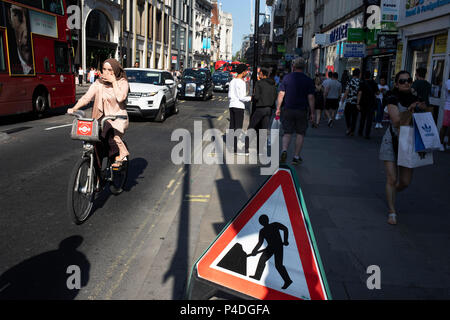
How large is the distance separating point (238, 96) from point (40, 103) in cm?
795

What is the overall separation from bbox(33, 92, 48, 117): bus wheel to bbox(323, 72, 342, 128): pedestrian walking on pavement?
938 cm

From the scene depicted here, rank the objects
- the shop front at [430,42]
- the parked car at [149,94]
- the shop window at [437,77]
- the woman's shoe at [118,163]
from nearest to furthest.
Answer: the woman's shoe at [118,163]
the shop front at [430,42]
the shop window at [437,77]
the parked car at [149,94]

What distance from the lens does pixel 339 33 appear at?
28375 millimetres

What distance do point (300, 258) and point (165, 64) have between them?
58577 mm

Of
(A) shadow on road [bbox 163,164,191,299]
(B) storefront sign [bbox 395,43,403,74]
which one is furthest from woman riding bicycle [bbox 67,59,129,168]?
(B) storefront sign [bbox 395,43,403,74]

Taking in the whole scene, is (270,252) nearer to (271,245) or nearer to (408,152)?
(271,245)

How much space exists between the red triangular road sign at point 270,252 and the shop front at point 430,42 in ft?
38.7

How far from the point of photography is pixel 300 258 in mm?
2426

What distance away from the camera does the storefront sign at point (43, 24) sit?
43.1 feet

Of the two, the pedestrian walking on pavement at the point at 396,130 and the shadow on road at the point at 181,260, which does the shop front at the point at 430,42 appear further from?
the shadow on road at the point at 181,260

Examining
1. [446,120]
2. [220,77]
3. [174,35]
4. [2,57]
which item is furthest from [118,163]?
[174,35]

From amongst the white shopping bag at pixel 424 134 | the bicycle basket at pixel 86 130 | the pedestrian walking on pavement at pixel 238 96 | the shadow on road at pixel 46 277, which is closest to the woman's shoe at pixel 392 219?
the white shopping bag at pixel 424 134

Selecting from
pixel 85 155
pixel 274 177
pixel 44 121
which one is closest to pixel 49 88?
pixel 44 121

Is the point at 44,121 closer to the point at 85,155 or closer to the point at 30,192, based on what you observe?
the point at 30,192
